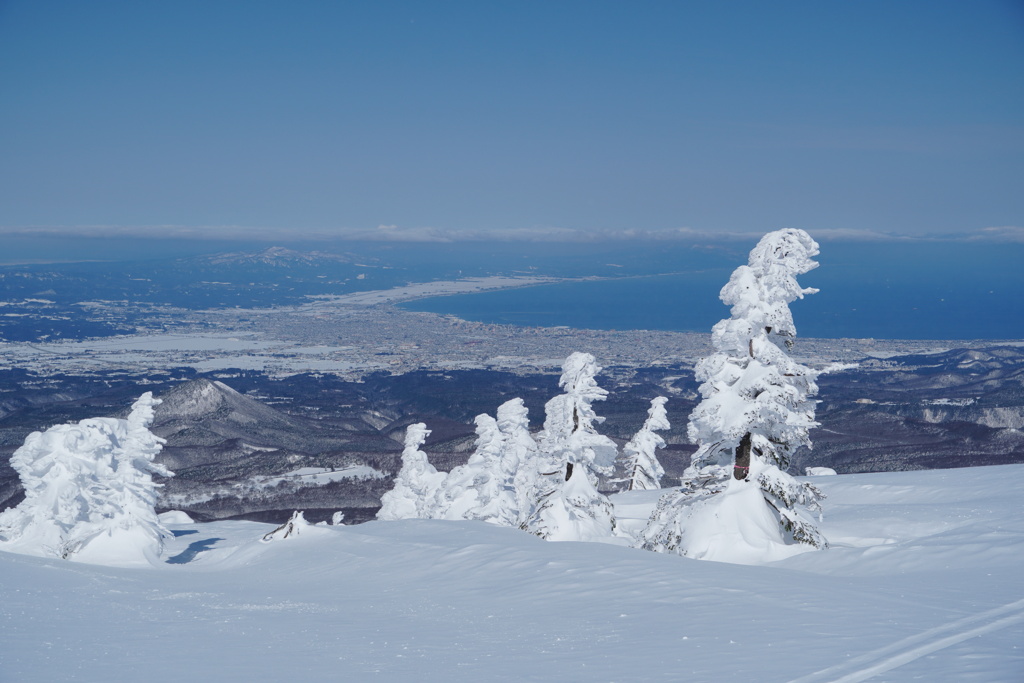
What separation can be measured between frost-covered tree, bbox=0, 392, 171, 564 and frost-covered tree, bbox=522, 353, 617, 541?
1383cm

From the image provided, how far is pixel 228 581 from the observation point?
75.6 feet

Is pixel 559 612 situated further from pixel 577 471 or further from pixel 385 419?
pixel 385 419

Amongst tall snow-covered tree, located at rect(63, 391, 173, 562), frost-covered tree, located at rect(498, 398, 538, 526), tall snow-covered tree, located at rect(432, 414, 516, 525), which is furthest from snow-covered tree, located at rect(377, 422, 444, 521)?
tall snow-covered tree, located at rect(63, 391, 173, 562)

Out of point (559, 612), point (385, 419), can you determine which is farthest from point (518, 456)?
point (385, 419)

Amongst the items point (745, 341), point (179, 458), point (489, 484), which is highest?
point (745, 341)

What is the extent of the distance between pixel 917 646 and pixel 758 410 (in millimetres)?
8487

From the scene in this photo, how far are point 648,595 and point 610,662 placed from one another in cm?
404

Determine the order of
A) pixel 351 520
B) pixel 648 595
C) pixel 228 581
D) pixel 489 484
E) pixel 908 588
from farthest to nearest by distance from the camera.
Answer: pixel 351 520 → pixel 489 484 → pixel 228 581 → pixel 648 595 → pixel 908 588

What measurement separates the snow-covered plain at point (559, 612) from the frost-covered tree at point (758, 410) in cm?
128

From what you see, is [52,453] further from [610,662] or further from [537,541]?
[610,662]

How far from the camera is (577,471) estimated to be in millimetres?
26469

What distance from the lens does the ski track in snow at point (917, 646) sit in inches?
404

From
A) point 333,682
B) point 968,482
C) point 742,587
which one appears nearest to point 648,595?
point 742,587

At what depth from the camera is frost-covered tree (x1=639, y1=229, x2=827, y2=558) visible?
761 inches
